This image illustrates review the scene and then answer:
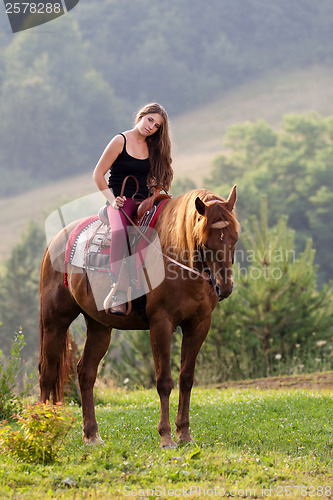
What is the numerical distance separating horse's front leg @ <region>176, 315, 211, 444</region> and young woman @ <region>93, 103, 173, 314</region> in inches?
31.8

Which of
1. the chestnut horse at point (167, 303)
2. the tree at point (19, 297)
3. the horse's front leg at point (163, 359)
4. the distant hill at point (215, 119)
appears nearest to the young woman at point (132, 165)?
the chestnut horse at point (167, 303)

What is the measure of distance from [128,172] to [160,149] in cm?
41

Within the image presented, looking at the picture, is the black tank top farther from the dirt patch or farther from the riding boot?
the dirt patch

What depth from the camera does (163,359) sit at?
537 centimetres

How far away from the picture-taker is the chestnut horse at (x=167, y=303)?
4.98 m

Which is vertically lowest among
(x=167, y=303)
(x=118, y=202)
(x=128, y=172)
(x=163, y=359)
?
(x=163, y=359)

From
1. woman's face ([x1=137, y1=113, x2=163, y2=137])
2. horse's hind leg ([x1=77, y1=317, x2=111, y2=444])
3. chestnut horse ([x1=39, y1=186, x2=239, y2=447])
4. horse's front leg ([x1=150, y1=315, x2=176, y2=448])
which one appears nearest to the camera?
chestnut horse ([x1=39, y1=186, x2=239, y2=447])

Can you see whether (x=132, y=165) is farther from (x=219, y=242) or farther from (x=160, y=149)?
(x=219, y=242)

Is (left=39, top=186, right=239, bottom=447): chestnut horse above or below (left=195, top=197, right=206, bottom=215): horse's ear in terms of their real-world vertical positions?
below

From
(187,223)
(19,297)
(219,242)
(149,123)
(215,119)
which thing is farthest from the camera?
(215,119)

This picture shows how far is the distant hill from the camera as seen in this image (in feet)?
298

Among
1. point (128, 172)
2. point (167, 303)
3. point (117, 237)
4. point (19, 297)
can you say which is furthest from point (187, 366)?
point (19, 297)

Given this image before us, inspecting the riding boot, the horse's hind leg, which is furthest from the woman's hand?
the horse's hind leg

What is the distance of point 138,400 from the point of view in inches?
404
